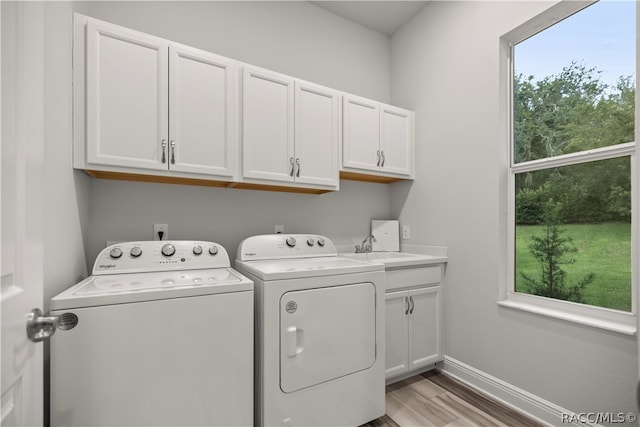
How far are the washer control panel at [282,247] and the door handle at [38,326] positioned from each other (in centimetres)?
120

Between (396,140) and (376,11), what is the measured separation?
1.19m

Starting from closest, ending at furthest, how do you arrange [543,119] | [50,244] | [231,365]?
[50,244], [231,365], [543,119]

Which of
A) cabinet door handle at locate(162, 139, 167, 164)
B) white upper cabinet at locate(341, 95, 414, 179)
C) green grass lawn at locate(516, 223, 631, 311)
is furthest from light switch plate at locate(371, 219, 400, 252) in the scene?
cabinet door handle at locate(162, 139, 167, 164)

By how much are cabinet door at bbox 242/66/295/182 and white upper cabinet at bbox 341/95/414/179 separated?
0.49m

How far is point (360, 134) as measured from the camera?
2.39 meters

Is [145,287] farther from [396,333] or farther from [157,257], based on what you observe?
[396,333]

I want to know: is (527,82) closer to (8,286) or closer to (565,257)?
(565,257)

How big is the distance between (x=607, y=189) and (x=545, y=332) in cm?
87

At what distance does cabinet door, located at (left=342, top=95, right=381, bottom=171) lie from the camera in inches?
91.0

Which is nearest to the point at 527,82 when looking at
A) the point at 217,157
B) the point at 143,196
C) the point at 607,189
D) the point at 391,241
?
the point at 607,189

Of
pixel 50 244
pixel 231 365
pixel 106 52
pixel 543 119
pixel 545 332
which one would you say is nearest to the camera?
pixel 50 244

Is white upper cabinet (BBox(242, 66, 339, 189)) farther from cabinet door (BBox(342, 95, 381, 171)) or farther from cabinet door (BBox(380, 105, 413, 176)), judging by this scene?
cabinet door (BBox(380, 105, 413, 176))

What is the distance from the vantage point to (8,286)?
639 millimetres

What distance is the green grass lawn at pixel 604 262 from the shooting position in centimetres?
150
